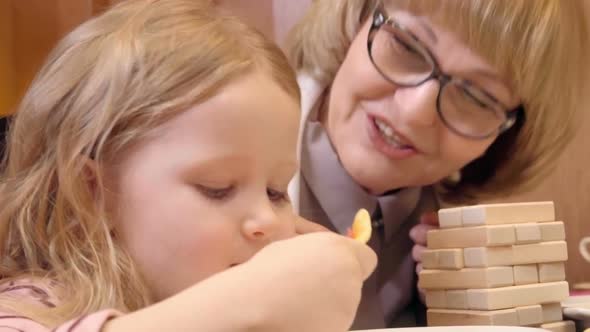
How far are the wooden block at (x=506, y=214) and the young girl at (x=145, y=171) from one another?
0.29 metres

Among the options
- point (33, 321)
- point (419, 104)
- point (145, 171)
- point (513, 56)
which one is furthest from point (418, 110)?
point (33, 321)

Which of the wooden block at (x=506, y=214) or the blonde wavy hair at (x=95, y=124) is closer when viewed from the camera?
the blonde wavy hair at (x=95, y=124)

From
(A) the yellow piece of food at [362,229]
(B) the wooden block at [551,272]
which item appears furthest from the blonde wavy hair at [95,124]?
(B) the wooden block at [551,272]

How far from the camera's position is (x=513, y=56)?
3.05 ft

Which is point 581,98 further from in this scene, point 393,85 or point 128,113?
point 128,113

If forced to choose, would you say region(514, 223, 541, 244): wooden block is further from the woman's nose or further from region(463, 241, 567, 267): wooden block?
the woman's nose

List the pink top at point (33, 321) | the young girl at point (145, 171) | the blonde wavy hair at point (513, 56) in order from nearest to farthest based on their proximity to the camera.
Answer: the pink top at point (33, 321)
the young girl at point (145, 171)
the blonde wavy hair at point (513, 56)

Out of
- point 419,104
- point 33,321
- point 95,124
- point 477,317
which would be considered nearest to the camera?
point 33,321

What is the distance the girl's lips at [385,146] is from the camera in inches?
39.6

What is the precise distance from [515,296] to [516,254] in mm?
49

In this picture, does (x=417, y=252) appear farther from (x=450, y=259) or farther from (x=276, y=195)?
(x=276, y=195)

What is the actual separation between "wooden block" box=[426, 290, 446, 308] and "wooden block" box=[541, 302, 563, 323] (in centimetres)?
12

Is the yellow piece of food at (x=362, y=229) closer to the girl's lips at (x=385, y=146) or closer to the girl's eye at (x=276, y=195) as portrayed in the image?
the girl's eye at (x=276, y=195)

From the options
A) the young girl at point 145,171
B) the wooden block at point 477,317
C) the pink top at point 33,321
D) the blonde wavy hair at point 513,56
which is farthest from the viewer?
the blonde wavy hair at point 513,56
